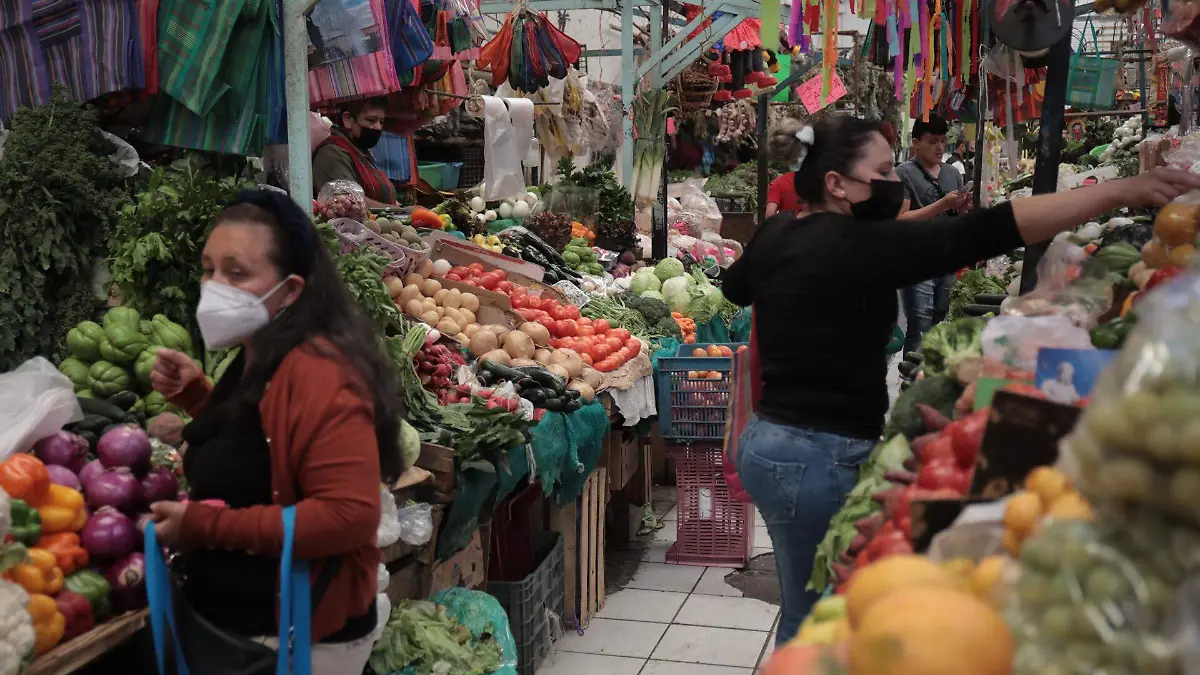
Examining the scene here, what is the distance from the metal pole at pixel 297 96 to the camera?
13.7 feet

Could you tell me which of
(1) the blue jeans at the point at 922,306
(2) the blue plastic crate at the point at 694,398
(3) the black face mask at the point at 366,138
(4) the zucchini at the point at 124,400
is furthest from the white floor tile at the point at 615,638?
(1) the blue jeans at the point at 922,306

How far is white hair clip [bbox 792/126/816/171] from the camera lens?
9.27 feet

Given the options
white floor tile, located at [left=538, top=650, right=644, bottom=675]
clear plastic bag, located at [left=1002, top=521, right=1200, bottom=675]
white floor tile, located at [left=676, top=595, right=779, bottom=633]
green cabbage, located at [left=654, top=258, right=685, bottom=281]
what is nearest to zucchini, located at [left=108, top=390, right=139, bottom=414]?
white floor tile, located at [left=538, top=650, right=644, bottom=675]

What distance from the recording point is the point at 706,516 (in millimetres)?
5812

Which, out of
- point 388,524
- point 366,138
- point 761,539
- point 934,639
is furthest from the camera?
point 366,138

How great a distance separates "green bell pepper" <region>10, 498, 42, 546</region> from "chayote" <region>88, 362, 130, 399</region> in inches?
39.4

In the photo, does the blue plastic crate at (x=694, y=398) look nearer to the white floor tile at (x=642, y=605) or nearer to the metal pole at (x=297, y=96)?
the white floor tile at (x=642, y=605)

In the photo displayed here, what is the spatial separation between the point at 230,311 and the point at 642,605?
3.49 m

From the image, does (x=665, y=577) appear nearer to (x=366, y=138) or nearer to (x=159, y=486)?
(x=366, y=138)

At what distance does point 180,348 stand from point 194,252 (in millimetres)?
355

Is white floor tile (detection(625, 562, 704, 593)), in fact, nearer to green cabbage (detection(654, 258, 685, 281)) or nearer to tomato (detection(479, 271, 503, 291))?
tomato (detection(479, 271, 503, 291))

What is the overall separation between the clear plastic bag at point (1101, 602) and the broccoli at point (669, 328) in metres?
6.00

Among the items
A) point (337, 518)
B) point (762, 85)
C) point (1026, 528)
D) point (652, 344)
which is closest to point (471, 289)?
point (652, 344)

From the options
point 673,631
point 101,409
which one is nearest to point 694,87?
point 673,631
